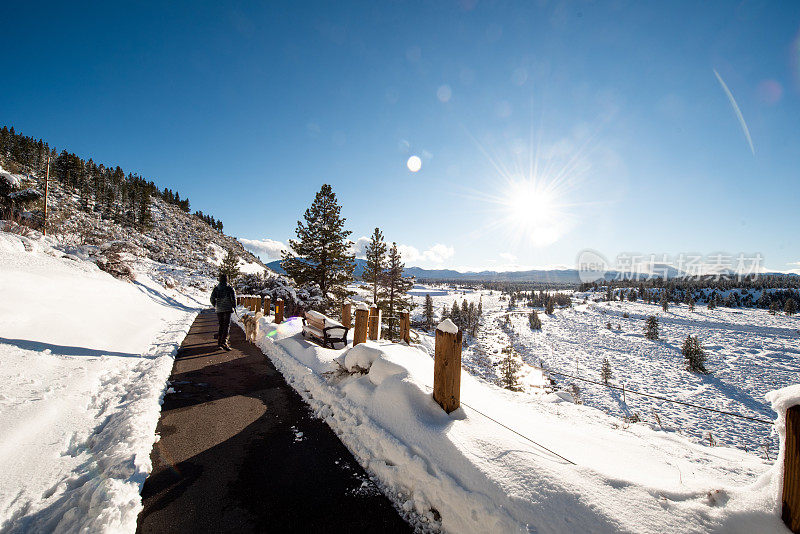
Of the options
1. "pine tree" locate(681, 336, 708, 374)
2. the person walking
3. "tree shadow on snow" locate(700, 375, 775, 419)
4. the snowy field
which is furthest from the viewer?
"pine tree" locate(681, 336, 708, 374)

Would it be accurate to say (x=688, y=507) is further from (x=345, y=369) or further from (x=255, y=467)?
(x=345, y=369)

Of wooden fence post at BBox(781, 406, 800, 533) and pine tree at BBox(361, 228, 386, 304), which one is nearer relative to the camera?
wooden fence post at BBox(781, 406, 800, 533)

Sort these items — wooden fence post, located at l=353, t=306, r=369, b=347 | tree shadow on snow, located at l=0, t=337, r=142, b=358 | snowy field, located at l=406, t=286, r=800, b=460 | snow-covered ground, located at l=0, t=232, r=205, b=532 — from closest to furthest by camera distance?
snow-covered ground, located at l=0, t=232, r=205, b=532
tree shadow on snow, located at l=0, t=337, r=142, b=358
wooden fence post, located at l=353, t=306, r=369, b=347
snowy field, located at l=406, t=286, r=800, b=460

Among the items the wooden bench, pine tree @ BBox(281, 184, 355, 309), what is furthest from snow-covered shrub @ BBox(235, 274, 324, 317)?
the wooden bench

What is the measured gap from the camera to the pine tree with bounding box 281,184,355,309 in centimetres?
1819

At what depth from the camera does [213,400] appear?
4832 millimetres

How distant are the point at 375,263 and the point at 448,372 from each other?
69.4 ft

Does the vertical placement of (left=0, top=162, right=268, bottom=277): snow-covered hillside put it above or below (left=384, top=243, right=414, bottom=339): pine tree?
above

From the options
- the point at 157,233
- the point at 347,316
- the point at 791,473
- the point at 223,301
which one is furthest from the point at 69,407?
the point at 157,233

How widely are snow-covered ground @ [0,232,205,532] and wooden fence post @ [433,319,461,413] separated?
9.59 feet

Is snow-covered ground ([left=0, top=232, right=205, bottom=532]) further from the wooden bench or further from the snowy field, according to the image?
the snowy field

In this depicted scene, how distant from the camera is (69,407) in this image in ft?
12.3

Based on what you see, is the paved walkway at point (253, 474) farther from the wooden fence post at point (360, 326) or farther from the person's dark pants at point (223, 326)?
the person's dark pants at point (223, 326)

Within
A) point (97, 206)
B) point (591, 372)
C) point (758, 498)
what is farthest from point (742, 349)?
point (97, 206)
